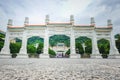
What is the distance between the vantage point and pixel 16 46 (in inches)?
1072

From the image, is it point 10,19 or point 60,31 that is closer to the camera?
point 60,31

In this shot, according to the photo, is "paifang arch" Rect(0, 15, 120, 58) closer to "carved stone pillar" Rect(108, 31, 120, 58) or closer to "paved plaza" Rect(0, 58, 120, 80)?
"carved stone pillar" Rect(108, 31, 120, 58)

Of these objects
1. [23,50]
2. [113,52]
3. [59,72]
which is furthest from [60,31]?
[59,72]

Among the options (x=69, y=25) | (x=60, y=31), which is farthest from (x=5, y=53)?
(x=69, y=25)

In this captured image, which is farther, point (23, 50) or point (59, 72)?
point (23, 50)

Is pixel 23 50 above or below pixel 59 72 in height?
above

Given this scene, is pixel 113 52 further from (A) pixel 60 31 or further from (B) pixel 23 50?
(B) pixel 23 50

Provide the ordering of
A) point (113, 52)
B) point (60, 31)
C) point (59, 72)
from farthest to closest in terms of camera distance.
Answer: point (60, 31) < point (113, 52) < point (59, 72)

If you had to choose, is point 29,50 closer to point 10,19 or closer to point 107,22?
point 10,19

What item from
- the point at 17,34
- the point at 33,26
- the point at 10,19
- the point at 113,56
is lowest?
the point at 113,56

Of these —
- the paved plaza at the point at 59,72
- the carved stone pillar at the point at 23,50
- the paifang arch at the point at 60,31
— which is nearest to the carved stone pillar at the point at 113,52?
the paifang arch at the point at 60,31

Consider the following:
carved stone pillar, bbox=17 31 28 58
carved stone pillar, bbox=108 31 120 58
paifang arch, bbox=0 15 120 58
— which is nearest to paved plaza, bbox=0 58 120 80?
carved stone pillar, bbox=17 31 28 58

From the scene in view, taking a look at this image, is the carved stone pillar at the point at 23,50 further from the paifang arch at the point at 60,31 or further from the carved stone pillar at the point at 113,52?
the carved stone pillar at the point at 113,52

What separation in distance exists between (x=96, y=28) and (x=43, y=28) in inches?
370
